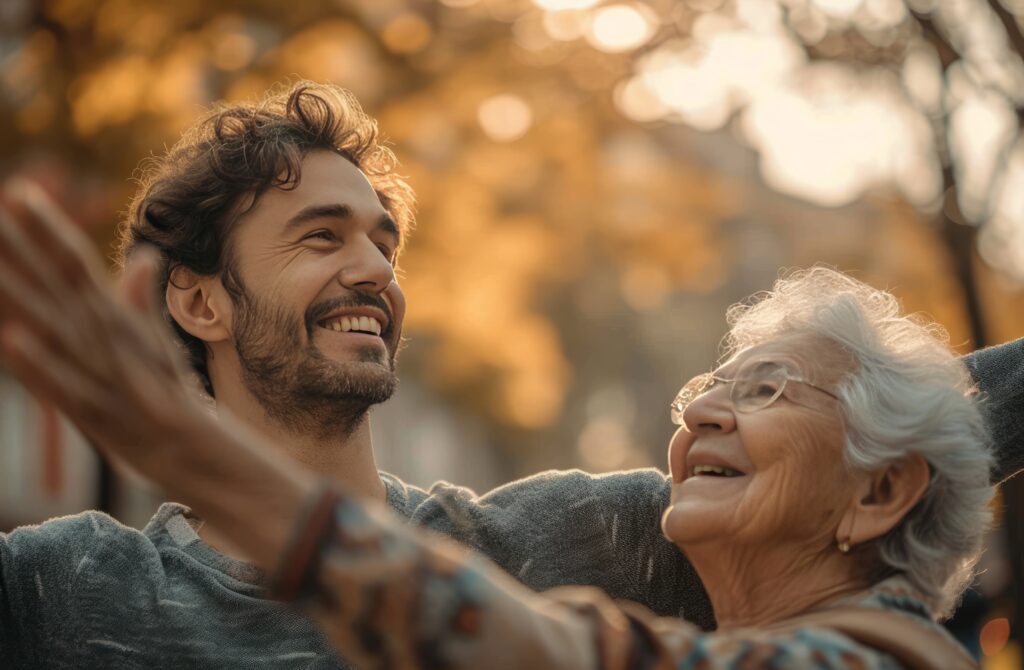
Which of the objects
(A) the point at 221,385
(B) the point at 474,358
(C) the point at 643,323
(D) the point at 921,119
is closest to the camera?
(A) the point at 221,385

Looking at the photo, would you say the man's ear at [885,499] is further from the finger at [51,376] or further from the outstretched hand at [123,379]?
the finger at [51,376]

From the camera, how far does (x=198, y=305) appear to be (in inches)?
175

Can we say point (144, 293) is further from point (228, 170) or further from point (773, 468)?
point (228, 170)

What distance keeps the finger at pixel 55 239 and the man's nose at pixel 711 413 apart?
5.29 ft

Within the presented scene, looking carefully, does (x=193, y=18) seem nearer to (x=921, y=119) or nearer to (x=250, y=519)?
(x=921, y=119)

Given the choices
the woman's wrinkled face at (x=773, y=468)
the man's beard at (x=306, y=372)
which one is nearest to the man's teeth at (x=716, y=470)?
the woman's wrinkled face at (x=773, y=468)

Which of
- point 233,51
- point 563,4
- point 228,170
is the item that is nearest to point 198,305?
point 228,170

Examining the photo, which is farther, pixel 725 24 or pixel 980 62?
pixel 725 24

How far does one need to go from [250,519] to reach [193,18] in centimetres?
673

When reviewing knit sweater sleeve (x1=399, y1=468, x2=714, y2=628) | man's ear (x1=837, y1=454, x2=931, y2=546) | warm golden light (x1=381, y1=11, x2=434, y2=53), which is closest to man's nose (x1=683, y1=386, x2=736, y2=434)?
man's ear (x1=837, y1=454, x2=931, y2=546)

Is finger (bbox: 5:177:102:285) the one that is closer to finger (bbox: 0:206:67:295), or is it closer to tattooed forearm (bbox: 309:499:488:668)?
finger (bbox: 0:206:67:295)

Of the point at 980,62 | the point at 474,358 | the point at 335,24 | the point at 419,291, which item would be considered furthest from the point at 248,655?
the point at 474,358

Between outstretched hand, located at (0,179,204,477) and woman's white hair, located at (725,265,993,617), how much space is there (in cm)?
161

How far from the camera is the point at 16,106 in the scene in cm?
826
